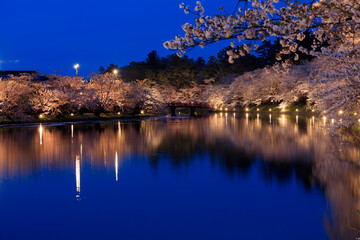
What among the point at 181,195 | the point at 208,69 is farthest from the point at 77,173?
the point at 208,69

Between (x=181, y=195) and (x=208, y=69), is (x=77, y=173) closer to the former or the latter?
(x=181, y=195)

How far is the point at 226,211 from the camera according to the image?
8445 mm

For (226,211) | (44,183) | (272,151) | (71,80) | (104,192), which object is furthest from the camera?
(71,80)

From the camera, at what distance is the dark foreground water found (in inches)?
287

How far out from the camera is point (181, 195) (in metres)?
9.95

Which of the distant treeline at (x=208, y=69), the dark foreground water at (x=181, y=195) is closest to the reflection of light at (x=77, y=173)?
the dark foreground water at (x=181, y=195)

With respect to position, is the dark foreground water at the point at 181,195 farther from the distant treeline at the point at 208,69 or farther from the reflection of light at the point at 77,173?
the distant treeline at the point at 208,69

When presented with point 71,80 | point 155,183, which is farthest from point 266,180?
point 71,80

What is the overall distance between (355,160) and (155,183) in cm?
794

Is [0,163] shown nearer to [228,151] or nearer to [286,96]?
[228,151]

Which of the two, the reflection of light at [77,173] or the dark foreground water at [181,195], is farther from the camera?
the reflection of light at [77,173]

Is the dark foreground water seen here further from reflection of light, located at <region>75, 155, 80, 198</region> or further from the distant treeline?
the distant treeline

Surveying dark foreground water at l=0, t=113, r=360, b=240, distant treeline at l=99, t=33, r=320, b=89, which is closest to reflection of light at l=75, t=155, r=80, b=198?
dark foreground water at l=0, t=113, r=360, b=240

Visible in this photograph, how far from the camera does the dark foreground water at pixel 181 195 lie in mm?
7277
